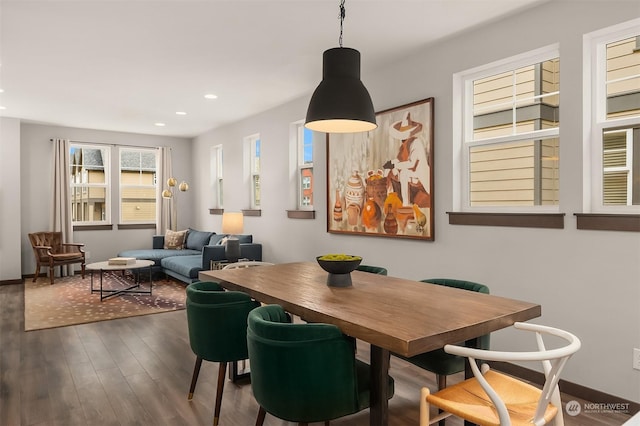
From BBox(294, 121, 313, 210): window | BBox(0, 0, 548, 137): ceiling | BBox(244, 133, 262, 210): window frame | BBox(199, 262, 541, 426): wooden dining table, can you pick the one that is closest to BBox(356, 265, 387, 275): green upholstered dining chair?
BBox(199, 262, 541, 426): wooden dining table

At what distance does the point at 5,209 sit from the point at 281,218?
4652 mm

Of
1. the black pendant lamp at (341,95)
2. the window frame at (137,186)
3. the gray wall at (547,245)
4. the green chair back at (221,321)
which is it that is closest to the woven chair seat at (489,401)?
the green chair back at (221,321)

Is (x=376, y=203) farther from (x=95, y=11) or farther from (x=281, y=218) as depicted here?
(x=95, y=11)

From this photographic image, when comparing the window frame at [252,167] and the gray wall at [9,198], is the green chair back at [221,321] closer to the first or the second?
the window frame at [252,167]

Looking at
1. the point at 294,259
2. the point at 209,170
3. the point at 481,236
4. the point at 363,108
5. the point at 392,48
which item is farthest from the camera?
the point at 209,170

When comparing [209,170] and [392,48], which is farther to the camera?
[209,170]

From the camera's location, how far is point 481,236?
3.53 m

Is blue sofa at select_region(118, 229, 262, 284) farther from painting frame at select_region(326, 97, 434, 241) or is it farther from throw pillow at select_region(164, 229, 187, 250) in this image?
painting frame at select_region(326, 97, 434, 241)

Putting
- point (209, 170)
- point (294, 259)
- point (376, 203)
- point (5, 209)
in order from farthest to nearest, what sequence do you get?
point (209, 170), point (5, 209), point (294, 259), point (376, 203)

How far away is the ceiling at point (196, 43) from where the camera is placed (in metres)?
3.15

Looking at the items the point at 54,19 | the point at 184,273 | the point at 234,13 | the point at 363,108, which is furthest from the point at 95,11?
the point at 184,273

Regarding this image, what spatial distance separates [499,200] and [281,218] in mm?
3295

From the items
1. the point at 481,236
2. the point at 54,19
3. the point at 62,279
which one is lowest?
the point at 62,279

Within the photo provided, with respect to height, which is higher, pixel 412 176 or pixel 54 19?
pixel 54 19
